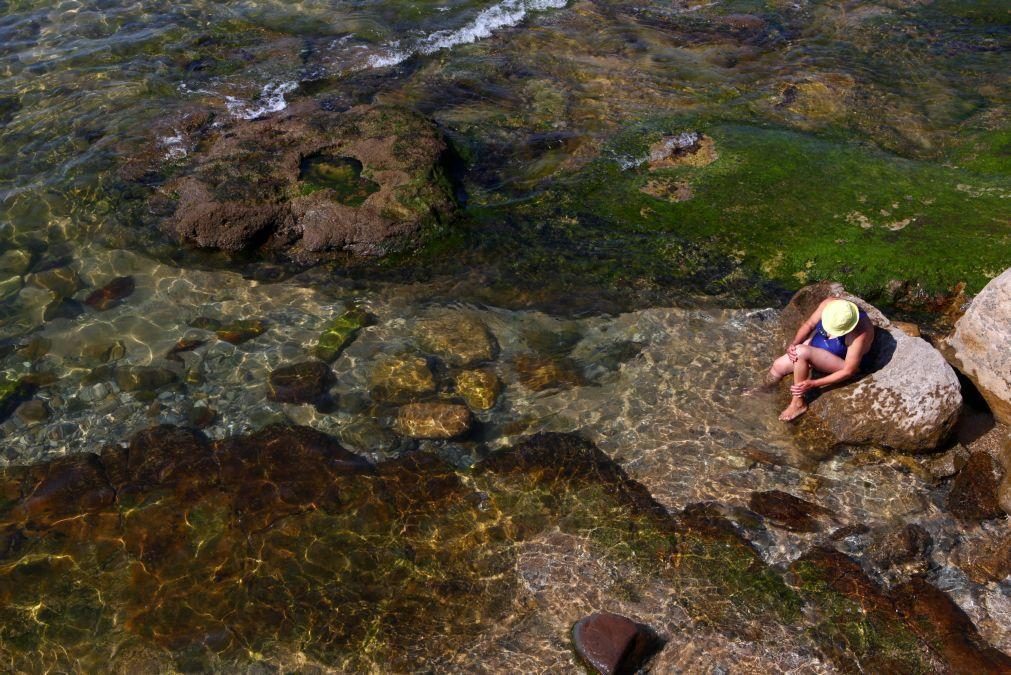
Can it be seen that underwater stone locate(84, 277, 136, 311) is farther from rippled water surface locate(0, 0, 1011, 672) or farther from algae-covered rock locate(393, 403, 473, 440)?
algae-covered rock locate(393, 403, 473, 440)

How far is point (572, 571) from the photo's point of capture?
707cm

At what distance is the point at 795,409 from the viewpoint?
8484 millimetres

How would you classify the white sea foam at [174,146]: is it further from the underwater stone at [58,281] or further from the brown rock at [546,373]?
the brown rock at [546,373]

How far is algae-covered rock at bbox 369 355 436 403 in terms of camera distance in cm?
898

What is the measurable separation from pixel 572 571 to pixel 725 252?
550cm

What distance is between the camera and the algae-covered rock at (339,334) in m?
9.46

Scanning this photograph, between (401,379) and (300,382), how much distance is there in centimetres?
126

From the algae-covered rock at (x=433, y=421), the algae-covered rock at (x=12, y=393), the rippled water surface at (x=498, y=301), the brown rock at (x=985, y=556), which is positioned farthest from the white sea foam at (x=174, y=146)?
the brown rock at (x=985, y=556)

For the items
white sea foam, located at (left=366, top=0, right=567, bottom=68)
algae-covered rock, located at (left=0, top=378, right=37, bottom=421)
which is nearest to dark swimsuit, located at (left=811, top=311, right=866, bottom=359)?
algae-covered rock, located at (left=0, top=378, right=37, bottom=421)

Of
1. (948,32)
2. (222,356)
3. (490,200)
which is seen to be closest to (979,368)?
(490,200)

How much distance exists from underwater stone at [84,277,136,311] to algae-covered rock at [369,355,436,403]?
3.99m

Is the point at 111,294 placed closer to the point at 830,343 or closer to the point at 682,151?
the point at 682,151

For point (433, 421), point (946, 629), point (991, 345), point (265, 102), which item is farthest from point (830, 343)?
point (265, 102)

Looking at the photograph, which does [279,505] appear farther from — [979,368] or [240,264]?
[979,368]
